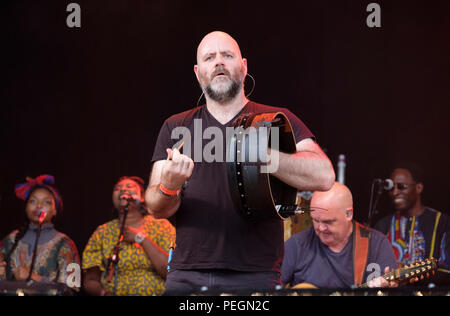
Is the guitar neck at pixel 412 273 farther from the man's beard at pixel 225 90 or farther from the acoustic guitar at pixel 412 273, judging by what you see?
the man's beard at pixel 225 90

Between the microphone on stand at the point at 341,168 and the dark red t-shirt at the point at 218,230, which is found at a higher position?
the microphone on stand at the point at 341,168

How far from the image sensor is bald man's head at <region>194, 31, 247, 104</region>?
2.67 meters

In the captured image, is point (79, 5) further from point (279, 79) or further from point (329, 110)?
point (329, 110)

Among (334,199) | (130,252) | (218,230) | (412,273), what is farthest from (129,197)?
(218,230)

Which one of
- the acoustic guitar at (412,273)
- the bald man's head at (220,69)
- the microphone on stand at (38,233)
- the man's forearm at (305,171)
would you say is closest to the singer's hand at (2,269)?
the microphone on stand at (38,233)

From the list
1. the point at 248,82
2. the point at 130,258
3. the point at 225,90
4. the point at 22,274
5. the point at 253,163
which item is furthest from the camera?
the point at 248,82

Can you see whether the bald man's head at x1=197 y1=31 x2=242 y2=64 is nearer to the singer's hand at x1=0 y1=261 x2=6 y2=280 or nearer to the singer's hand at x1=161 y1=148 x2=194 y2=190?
the singer's hand at x1=161 y1=148 x2=194 y2=190

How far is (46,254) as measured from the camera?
17.3 feet

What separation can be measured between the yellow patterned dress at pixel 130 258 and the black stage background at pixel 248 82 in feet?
3.40

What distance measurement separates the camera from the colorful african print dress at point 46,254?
17.0 feet

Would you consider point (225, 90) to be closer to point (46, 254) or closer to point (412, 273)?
point (412, 273)

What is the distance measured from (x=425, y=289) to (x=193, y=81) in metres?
4.38

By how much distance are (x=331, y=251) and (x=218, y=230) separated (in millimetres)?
1928

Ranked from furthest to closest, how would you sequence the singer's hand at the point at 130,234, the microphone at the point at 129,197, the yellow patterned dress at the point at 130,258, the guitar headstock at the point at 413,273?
1. the microphone at the point at 129,197
2. the singer's hand at the point at 130,234
3. the yellow patterned dress at the point at 130,258
4. the guitar headstock at the point at 413,273
